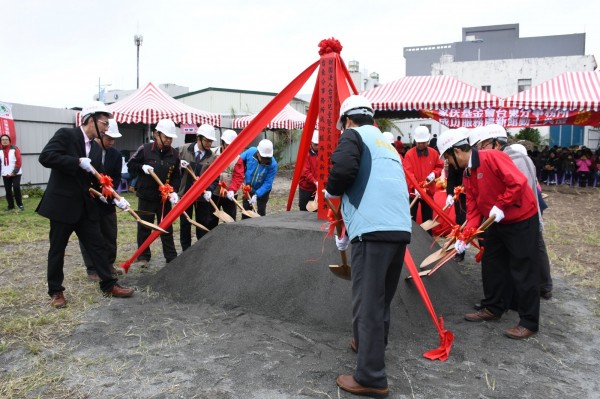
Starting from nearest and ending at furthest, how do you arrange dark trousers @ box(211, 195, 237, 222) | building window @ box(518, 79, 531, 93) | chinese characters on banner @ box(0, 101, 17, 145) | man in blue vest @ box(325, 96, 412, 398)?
1. man in blue vest @ box(325, 96, 412, 398)
2. dark trousers @ box(211, 195, 237, 222)
3. chinese characters on banner @ box(0, 101, 17, 145)
4. building window @ box(518, 79, 531, 93)

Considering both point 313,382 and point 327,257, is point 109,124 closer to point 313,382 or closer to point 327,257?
point 327,257

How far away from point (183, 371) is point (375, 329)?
122cm

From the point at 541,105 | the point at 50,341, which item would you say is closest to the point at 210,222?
the point at 50,341

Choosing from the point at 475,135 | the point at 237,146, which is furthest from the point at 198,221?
the point at 475,135

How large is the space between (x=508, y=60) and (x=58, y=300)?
92.1 feet

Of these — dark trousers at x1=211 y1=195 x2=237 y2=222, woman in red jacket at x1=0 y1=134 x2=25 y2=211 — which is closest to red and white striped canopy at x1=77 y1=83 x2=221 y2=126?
woman in red jacket at x1=0 y1=134 x2=25 y2=211

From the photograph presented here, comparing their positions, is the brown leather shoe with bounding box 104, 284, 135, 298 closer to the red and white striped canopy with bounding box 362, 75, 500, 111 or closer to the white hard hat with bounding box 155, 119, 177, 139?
the white hard hat with bounding box 155, 119, 177, 139

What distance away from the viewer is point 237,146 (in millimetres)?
4887

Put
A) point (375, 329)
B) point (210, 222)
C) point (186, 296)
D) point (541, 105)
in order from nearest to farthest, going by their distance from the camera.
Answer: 1. point (375, 329)
2. point (186, 296)
3. point (210, 222)
4. point (541, 105)

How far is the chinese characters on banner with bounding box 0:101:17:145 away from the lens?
458 inches

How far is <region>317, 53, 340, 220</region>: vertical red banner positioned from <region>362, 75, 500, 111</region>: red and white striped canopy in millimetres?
8849

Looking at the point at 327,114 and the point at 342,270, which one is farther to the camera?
the point at 327,114

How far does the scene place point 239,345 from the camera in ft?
11.5

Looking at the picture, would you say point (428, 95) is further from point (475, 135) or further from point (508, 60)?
point (508, 60)
